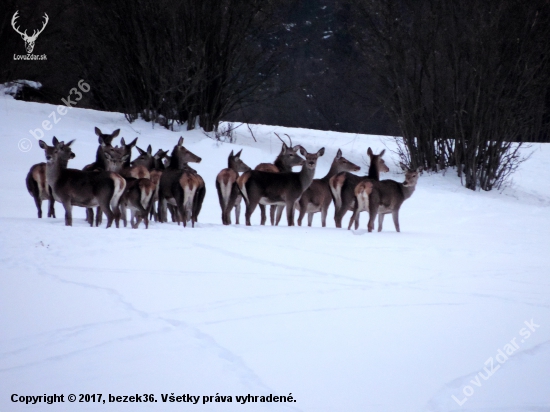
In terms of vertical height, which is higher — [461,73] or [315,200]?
[461,73]

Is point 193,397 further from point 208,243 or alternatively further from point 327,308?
point 208,243

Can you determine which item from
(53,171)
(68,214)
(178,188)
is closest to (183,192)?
(178,188)

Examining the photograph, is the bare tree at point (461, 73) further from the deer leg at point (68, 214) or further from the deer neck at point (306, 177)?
the deer leg at point (68, 214)

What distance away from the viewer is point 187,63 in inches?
805

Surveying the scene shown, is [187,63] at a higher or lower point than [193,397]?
higher

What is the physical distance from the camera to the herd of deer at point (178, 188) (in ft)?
35.3

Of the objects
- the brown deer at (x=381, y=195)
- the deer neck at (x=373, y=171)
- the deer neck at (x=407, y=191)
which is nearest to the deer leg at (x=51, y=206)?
the brown deer at (x=381, y=195)

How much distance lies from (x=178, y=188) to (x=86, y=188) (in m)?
1.59

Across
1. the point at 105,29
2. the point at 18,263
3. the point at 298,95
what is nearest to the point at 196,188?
the point at 18,263

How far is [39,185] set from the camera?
11.8 metres

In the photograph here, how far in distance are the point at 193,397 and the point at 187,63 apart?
57.2 ft

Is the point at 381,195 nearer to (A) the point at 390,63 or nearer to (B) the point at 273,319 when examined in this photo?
(B) the point at 273,319

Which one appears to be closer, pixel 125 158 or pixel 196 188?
pixel 196 188

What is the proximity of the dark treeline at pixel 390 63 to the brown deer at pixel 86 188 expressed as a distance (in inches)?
393
